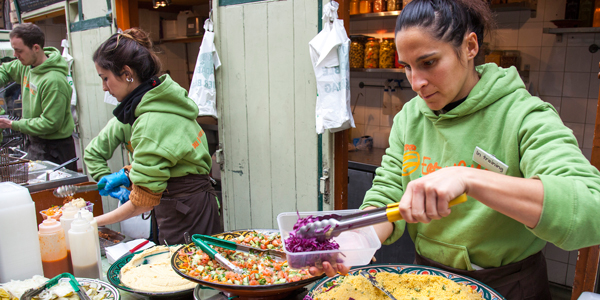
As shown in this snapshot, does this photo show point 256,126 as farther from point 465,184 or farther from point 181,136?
point 465,184

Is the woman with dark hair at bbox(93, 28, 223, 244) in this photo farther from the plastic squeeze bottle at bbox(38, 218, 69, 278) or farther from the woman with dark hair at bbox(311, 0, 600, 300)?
the woman with dark hair at bbox(311, 0, 600, 300)

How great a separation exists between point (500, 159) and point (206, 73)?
8.48ft

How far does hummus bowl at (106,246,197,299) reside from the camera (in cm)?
137

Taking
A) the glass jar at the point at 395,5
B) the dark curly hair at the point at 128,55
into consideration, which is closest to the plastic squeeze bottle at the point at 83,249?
the dark curly hair at the point at 128,55

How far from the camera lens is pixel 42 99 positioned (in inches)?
160

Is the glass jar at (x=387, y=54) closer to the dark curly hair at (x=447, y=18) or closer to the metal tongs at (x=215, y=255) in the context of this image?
the dark curly hair at (x=447, y=18)

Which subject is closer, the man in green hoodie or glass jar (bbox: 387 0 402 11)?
glass jar (bbox: 387 0 402 11)

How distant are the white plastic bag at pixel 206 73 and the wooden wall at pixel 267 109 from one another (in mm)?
73

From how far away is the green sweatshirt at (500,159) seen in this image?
36.8 inches

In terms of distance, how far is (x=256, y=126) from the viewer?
11.0 ft

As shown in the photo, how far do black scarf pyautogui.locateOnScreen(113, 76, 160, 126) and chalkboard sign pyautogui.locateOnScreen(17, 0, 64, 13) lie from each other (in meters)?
3.67

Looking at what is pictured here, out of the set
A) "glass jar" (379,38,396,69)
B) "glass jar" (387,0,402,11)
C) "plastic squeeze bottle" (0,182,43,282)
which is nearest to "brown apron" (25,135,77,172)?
"plastic squeeze bottle" (0,182,43,282)

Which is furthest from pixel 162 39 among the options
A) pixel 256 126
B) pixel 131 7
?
pixel 256 126

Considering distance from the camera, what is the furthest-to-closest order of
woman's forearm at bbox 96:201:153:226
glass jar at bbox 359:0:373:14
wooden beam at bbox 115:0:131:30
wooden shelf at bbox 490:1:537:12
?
1. wooden beam at bbox 115:0:131:30
2. glass jar at bbox 359:0:373:14
3. wooden shelf at bbox 490:1:537:12
4. woman's forearm at bbox 96:201:153:226
